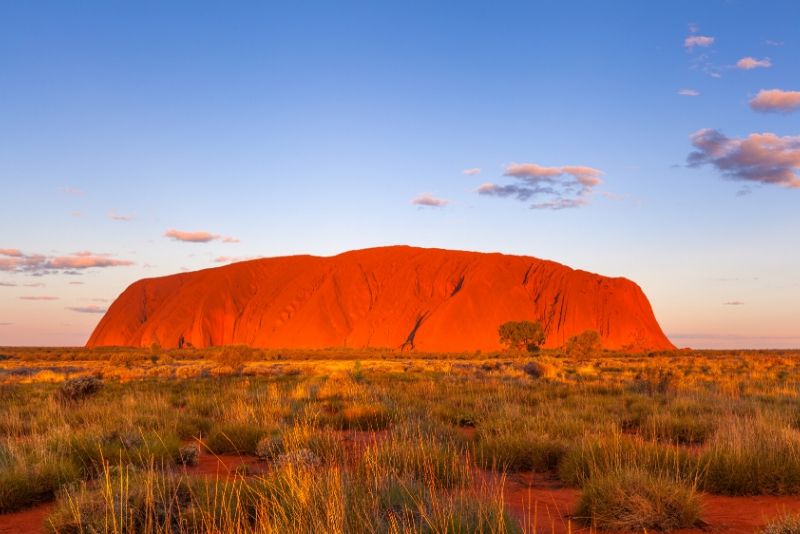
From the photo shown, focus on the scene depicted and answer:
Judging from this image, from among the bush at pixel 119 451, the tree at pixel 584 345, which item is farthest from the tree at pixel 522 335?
the bush at pixel 119 451

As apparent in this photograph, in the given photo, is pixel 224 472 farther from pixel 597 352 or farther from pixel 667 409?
pixel 597 352

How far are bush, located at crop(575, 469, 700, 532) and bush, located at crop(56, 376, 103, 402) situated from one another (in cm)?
1327

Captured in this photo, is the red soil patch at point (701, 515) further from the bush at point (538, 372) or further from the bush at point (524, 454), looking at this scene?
the bush at point (538, 372)

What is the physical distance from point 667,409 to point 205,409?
9.57m

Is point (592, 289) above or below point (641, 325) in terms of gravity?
above

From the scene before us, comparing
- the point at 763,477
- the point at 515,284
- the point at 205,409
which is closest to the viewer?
the point at 763,477

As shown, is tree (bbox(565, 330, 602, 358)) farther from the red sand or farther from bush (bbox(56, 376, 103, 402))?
the red sand

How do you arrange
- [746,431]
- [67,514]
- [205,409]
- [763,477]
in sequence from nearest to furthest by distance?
[67,514] < [763,477] < [746,431] < [205,409]

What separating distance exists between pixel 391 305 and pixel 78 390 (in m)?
71.0

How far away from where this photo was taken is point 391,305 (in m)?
85.1

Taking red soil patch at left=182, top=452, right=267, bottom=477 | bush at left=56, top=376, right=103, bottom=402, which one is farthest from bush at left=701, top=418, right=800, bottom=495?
bush at left=56, top=376, right=103, bottom=402

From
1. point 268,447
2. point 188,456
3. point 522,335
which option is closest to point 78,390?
point 188,456

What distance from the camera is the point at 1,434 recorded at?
9492 mm

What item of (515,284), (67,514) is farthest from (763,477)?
(515,284)
